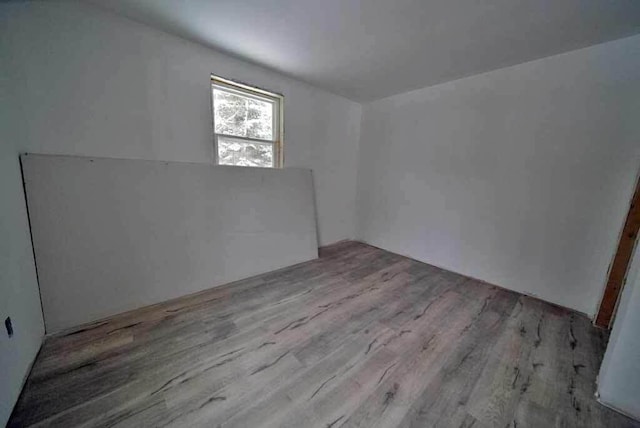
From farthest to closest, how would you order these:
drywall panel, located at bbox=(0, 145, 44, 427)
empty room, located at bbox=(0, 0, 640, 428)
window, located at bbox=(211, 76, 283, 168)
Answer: window, located at bbox=(211, 76, 283, 168) → empty room, located at bbox=(0, 0, 640, 428) → drywall panel, located at bbox=(0, 145, 44, 427)

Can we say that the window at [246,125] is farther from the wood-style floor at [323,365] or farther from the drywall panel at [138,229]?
the wood-style floor at [323,365]

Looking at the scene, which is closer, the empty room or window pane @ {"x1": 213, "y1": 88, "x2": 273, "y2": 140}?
the empty room

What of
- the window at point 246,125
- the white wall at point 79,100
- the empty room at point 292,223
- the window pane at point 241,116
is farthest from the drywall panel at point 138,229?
the window pane at point 241,116

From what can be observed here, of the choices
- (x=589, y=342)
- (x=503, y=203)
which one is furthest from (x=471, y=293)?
(x=503, y=203)

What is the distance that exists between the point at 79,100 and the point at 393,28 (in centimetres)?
251

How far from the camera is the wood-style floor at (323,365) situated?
1.17 metres

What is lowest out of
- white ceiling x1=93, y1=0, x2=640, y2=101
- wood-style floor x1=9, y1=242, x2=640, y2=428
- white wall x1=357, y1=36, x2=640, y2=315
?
wood-style floor x1=9, y1=242, x2=640, y2=428

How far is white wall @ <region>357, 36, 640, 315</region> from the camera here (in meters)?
1.95

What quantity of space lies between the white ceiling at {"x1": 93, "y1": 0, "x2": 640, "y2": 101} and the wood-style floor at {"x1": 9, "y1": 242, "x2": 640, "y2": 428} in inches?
94.0

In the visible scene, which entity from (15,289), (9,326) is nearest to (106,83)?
(15,289)

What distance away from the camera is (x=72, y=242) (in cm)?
169

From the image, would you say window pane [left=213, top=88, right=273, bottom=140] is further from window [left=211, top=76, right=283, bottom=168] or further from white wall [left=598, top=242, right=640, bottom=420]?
white wall [left=598, top=242, right=640, bottom=420]

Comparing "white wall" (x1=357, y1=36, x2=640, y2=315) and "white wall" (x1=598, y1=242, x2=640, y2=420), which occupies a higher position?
"white wall" (x1=357, y1=36, x2=640, y2=315)

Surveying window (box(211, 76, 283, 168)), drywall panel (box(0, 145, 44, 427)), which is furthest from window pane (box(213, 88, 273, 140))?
drywall panel (box(0, 145, 44, 427))
